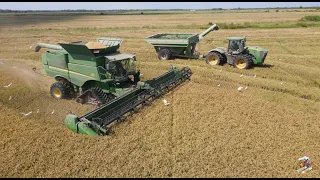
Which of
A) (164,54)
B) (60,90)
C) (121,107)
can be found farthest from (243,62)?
(60,90)

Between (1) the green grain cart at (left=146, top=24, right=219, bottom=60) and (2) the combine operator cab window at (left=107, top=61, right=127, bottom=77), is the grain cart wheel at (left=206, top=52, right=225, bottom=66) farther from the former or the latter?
(2) the combine operator cab window at (left=107, top=61, right=127, bottom=77)

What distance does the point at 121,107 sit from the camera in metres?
8.50

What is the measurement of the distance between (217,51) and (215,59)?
19.1 inches

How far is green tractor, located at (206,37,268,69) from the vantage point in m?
14.2

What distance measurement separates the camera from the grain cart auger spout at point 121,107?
281 inches

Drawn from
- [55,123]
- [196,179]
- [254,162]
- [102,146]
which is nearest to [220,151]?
[254,162]

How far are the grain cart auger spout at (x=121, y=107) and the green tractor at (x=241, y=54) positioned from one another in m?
4.22

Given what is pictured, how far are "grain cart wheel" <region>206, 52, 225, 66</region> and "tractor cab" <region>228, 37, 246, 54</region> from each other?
0.64 metres

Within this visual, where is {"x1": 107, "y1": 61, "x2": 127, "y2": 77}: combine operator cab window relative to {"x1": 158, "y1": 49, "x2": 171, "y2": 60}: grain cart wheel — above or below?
above

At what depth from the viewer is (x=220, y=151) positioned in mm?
6562

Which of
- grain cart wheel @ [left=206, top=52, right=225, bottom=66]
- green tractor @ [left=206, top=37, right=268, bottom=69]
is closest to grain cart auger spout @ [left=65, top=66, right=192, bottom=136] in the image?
grain cart wheel @ [left=206, top=52, right=225, bottom=66]

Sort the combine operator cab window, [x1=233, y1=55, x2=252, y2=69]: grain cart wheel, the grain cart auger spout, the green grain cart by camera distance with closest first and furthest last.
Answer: the grain cart auger spout → the combine operator cab window → [x1=233, y1=55, x2=252, y2=69]: grain cart wheel → the green grain cart

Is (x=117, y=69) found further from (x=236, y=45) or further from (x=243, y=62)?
(x=243, y=62)

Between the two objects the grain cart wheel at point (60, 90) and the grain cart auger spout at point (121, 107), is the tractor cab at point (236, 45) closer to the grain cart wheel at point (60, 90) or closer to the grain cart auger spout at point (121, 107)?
the grain cart auger spout at point (121, 107)
